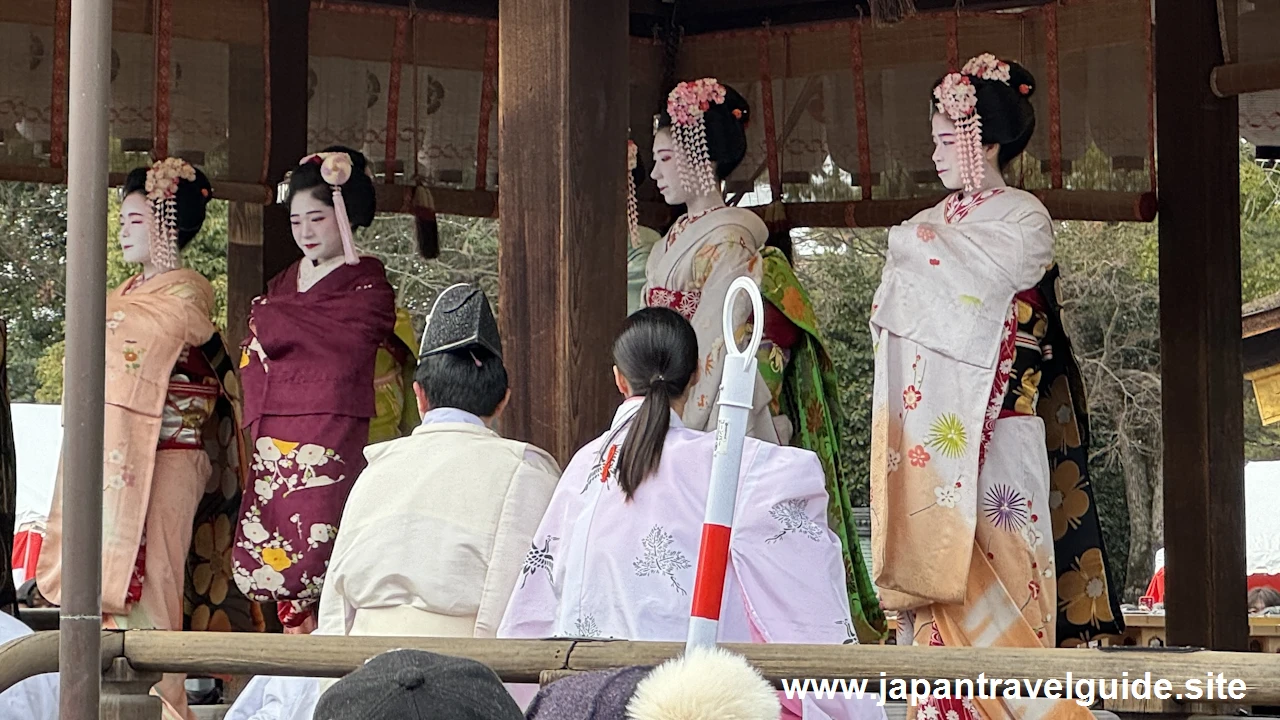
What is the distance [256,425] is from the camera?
19.5 ft

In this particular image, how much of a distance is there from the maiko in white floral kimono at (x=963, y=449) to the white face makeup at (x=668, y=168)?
99cm

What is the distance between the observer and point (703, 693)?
6.67 feet

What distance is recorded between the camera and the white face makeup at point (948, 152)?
531 cm

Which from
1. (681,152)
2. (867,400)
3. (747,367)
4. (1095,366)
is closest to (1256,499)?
(1095,366)

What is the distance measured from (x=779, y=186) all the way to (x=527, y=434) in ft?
13.1

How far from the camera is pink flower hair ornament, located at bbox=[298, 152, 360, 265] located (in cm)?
596

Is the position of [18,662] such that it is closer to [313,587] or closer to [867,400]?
[313,587]

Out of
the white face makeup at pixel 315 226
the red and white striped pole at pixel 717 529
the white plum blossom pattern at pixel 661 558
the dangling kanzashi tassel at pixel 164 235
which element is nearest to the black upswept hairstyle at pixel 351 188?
the white face makeup at pixel 315 226

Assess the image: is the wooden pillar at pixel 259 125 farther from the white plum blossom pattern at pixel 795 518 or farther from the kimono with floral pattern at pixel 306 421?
the white plum blossom pattern at pixel 795 518

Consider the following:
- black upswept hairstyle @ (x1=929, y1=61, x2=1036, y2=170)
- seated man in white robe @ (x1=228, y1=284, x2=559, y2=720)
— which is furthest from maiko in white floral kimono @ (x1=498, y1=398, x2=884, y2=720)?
black upswept hairstyle @ (x1=929, y1=61, x2=1036, y2=170)

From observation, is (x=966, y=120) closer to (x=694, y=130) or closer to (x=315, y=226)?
(x=694, y=130)

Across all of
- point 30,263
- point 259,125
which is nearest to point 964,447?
point 259,125

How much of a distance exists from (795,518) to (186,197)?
3.62 meters

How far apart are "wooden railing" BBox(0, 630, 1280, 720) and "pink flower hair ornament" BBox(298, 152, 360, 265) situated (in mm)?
2541
